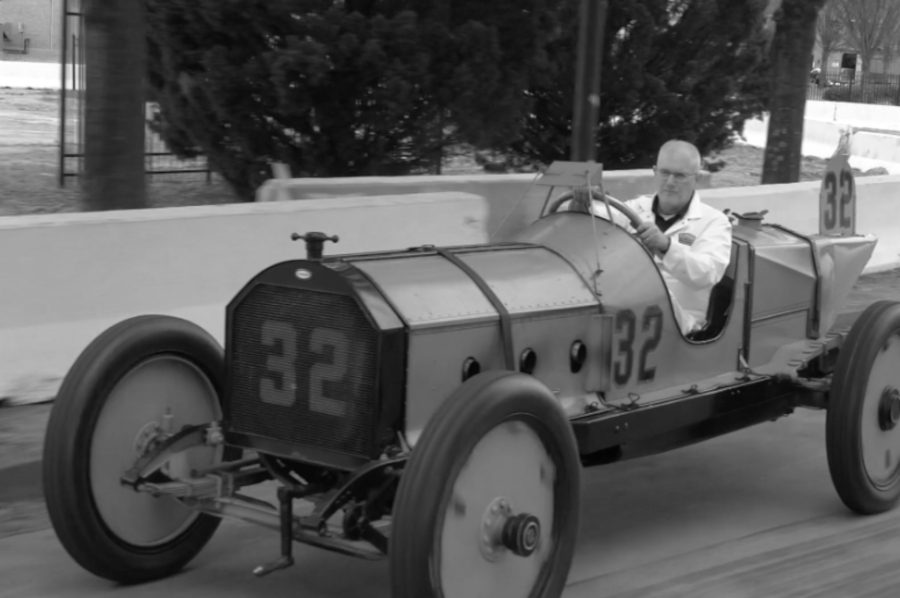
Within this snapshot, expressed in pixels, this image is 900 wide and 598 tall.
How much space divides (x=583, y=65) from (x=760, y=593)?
18.8ft

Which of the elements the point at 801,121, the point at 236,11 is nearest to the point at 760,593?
the point at 236,11

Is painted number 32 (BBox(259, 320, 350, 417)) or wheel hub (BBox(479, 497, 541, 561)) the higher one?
painted number 32 (BBox(259, 320, 350, 417))

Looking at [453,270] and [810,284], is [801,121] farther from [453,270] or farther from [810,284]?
[453,270]

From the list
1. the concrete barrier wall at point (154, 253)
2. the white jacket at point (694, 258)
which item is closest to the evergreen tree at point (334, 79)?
the concrete barrier wall at point (154, 253)

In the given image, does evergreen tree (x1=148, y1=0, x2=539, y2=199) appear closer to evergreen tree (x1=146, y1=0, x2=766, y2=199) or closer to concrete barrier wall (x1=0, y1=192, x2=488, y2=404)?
evergreen tree (x1=146, y1=0, x2=766, y2=199)

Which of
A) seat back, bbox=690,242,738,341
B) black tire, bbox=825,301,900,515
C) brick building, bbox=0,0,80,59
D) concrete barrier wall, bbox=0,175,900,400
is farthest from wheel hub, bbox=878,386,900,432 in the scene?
brick building, bbox=0,0,80,59

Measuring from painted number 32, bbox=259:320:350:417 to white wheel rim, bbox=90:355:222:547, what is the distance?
1.28ft

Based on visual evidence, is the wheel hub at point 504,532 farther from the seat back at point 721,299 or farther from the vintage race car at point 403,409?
the seat back at point 721,299

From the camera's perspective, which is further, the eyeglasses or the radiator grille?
the eyeglasses

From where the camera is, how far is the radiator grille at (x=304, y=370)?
439 centimetres

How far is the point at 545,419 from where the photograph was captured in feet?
13.9

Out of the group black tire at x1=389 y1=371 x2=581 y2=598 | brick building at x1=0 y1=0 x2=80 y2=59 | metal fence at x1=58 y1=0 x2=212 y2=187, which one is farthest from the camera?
brick building at x1=0 y1=0 x2=80 y2=59

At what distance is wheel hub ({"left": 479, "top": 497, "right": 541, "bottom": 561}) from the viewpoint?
4168 millimetres

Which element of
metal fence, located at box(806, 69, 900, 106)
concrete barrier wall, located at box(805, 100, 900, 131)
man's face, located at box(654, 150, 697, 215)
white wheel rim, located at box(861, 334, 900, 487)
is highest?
metal fence, located at box(806, 69, 900, 106)
